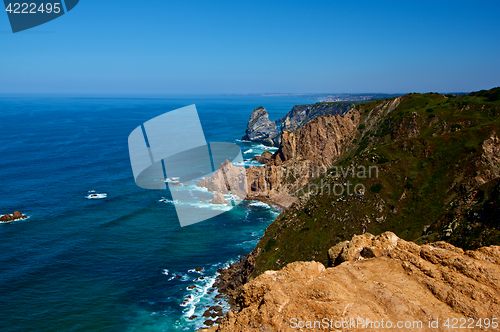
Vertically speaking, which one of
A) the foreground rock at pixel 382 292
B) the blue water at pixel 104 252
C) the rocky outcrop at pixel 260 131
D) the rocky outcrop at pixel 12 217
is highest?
the foreground rock at pixel 382 292

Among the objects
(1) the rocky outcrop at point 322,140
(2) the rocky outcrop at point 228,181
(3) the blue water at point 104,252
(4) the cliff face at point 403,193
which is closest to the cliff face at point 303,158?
(1) the rocky outcrop at point 322,140

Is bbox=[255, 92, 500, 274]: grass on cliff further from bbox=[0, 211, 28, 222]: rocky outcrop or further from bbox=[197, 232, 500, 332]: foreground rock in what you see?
bbox=[0, 211, 28, 222]: rocky outcrop

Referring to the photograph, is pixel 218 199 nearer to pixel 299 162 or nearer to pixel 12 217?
pixel 299 162

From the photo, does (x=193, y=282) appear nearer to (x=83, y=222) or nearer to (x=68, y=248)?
(x=68, y=248)

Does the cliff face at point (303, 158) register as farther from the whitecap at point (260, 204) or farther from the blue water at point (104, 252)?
the blue water at point (104, 252)

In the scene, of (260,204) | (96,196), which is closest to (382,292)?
(260,204)

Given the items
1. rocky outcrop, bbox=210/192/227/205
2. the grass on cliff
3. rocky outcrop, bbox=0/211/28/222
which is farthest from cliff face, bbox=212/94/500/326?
rocky outcrop, bbox=0/211/28/222

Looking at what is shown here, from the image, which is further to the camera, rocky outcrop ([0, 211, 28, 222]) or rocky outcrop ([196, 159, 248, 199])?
rocky outcrop ([196, 159, 248, 199])

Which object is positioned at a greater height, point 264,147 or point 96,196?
point 264,147

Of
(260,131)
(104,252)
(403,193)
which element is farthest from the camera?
(260,131)

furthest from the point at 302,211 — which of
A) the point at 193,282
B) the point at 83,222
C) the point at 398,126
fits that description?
the point at 83,222
